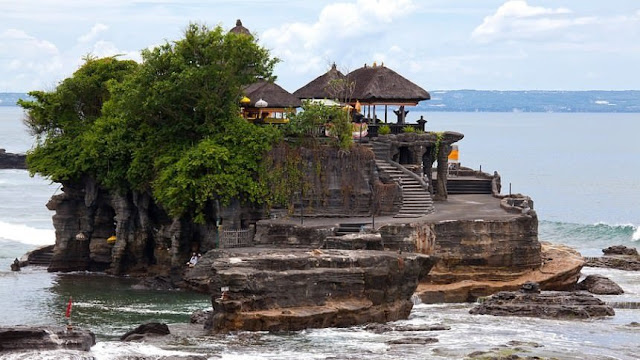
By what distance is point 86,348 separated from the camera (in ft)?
151

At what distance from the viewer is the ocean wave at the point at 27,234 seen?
3403 inches

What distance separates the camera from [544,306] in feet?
180

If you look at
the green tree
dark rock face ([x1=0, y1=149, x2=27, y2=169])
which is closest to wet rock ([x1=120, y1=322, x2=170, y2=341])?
the green tree

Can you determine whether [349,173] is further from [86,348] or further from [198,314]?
[86,348]

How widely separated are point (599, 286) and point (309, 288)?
16448mm

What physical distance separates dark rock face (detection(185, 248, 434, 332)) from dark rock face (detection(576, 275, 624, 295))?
10.5 m

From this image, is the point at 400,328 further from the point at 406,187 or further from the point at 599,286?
the point at 406,187

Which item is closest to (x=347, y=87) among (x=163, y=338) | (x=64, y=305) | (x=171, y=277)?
(x=171, y=277)

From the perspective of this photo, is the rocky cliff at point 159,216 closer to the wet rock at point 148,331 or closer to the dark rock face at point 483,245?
the dark rock face at point 483,245

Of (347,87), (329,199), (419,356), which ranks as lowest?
(419,356)

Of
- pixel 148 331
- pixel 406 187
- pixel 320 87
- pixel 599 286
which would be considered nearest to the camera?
pixel 148 331

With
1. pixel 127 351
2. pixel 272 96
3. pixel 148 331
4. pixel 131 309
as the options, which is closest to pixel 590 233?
pixel 272 96

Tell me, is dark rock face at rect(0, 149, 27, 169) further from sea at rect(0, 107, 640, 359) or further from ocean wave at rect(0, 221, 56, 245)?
sea at rect(0, 107, 640, 359)

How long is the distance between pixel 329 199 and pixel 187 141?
7.56 metres
